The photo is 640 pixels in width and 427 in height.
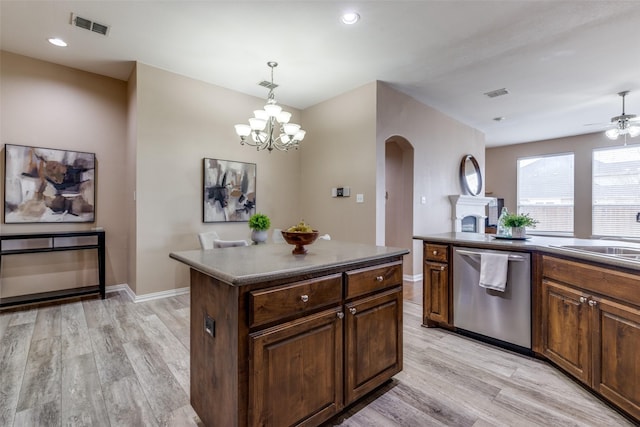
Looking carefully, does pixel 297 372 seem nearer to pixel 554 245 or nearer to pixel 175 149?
pixel 554 245

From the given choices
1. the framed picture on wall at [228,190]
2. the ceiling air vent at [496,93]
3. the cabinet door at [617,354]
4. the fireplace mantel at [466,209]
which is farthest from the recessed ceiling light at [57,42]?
the fireplace mantel at [466,209]

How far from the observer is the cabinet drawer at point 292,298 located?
4.28 ft

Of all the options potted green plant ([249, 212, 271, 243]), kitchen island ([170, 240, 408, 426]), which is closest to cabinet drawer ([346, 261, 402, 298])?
kitchen island ([170, 240, 408, 426])

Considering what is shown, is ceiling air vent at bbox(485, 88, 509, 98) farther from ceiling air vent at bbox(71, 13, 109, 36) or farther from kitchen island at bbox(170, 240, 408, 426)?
ceiling air vent at bbox(71, 13, 109, 36)

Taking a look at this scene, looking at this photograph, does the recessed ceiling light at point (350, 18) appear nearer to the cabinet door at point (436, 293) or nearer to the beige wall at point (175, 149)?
the beige wall at point (175, 149)

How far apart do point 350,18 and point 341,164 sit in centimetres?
217

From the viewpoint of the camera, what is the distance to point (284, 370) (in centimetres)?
140

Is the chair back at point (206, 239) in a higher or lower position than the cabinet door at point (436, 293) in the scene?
higher

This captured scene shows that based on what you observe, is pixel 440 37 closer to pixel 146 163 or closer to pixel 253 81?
pixel 253 81

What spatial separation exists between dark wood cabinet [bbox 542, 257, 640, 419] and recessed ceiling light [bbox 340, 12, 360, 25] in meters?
2.68

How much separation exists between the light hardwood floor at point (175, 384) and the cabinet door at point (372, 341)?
0.53 ft

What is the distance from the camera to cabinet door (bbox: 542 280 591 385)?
78.0 inches

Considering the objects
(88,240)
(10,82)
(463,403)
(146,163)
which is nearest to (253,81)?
(146,163)

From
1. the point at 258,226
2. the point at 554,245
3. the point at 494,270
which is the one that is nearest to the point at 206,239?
the point at 258,226
